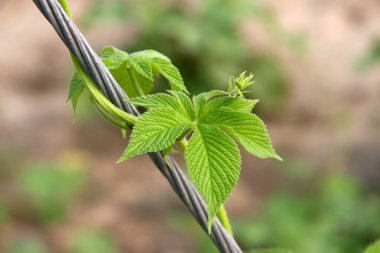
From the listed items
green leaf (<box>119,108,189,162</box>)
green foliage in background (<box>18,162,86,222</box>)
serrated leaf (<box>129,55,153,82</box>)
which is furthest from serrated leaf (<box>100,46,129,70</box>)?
green foliage in background (<box>18,162,86,222</box>)

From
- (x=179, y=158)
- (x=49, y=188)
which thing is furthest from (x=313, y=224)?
(x=49, y=188)

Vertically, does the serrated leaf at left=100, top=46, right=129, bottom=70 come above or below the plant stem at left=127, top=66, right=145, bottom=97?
above

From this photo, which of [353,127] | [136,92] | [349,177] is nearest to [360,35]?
[353,127]

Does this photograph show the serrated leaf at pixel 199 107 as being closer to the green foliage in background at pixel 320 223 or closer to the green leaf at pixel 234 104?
the green leaf at pixel 234 104

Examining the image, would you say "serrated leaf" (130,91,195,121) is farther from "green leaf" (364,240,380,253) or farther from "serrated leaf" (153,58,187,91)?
"green leaf" (364,240,380,253)

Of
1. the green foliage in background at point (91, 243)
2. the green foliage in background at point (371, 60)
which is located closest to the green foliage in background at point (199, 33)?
the green foliage in background at point (371, 60)

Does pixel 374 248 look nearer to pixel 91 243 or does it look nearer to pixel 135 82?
pixel 135 82

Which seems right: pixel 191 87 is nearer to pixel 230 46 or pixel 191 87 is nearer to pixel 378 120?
pixel 230 46
